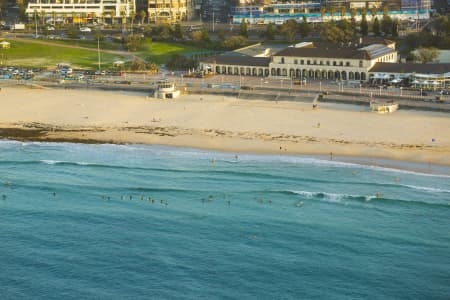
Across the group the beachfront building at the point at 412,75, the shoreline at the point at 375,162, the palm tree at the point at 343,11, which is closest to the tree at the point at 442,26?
the palm tree at the point at 343,11

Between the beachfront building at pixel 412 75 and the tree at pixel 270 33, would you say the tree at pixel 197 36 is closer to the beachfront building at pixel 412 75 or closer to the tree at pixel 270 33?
the tree at pixel 270 33

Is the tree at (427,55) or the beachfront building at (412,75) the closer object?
the beachfront building at (412,75)

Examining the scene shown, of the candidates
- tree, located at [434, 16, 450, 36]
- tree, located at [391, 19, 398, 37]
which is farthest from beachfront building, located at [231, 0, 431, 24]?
tree, located at [434, 16, 450, 36]

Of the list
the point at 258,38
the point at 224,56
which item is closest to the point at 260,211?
the point at 224,56

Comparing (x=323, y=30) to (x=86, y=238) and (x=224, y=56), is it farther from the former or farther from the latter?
(x=86, y=238)

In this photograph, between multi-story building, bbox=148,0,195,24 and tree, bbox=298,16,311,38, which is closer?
tree, bbox=298,16,311,38

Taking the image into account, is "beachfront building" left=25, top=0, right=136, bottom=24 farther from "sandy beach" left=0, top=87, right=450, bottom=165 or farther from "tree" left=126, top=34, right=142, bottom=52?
"sandy beach" left=0, top=87, right=450, bottom=165
